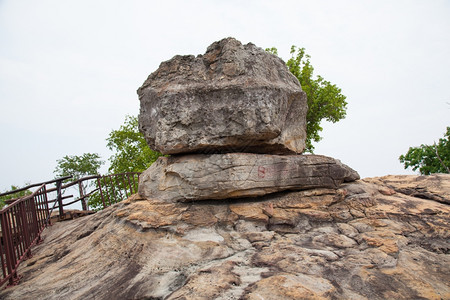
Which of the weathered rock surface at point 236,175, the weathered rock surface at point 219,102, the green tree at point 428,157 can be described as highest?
the weathered rock surface at point 219,102

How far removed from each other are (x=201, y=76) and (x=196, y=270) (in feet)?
11.7

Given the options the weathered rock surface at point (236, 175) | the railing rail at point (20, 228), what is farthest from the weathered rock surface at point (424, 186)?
the railing rail at point (20, 228)

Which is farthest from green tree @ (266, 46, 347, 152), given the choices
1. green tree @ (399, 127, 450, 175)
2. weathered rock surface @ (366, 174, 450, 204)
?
weathered rock surface @ (366, 174, 450, 204)

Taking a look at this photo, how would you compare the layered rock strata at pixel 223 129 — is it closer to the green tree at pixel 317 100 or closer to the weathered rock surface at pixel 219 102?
the weathered rock surface at pixel 219 102

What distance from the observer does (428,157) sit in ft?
48.9

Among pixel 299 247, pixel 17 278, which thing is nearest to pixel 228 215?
pixel 299 247

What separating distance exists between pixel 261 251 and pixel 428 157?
561 inches

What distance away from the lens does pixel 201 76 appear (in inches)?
230

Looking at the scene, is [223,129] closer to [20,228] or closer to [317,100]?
[20,228]

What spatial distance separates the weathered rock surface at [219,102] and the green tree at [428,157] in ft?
40.2

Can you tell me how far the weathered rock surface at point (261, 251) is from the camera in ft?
12.3

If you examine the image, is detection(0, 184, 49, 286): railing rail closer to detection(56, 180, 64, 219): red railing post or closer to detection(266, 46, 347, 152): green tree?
detection(56, 180, 64, 219): red railing post

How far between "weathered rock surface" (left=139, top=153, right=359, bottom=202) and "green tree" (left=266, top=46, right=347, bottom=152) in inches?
439

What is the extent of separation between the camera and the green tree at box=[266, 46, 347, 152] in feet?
54.6
